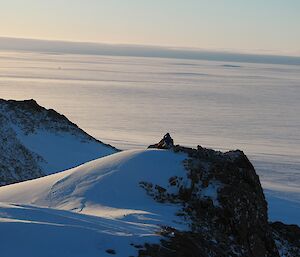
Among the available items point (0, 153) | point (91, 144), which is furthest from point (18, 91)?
point (0, 153)

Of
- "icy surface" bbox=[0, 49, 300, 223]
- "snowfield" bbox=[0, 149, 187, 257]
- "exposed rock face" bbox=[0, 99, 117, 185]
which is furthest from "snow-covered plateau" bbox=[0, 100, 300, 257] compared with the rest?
"icy surface" bbox=[0, 49, 300, 223]

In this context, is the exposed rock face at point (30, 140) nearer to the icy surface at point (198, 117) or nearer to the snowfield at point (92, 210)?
the icy surface at point (198, 117)

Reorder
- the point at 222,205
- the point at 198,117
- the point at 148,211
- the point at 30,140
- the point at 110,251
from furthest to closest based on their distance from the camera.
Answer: the point at 198,117
the point at 30,140
the point at 222,205
the point at 148,211
the point at 110,251

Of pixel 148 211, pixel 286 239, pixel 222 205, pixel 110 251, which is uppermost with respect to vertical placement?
pixel 110 251

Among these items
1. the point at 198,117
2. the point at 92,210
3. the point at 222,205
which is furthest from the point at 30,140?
the point at 198,117

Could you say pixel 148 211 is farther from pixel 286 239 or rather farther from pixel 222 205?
pixel 286 239

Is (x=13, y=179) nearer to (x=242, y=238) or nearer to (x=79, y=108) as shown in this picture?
(x=242, y=238)

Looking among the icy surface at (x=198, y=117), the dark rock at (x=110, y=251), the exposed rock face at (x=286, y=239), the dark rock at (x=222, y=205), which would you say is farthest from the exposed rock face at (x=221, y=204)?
the icy surface at (x=198, y=117)
